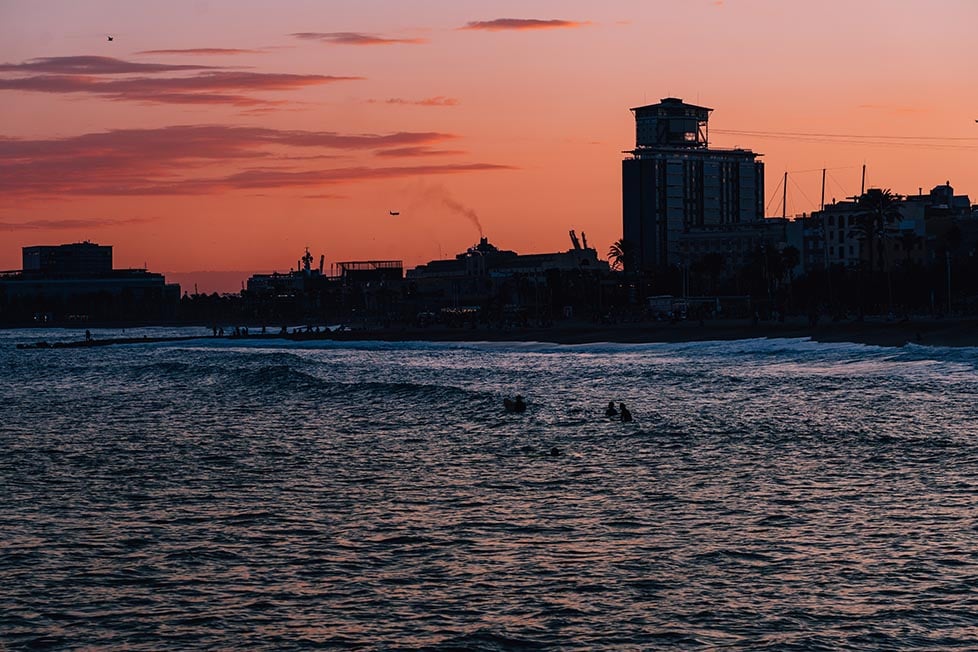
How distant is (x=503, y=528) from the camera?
24.3 meters

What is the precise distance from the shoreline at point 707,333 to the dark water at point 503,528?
165 feet

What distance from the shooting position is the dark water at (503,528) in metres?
17.6

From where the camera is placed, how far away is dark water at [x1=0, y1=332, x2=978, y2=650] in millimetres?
17641

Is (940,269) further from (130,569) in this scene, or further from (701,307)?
(130,569)

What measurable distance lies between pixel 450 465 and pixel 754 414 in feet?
53.5

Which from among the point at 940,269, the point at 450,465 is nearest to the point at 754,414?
the point at 450,465

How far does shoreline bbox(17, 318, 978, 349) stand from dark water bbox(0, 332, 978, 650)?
50.2 metres

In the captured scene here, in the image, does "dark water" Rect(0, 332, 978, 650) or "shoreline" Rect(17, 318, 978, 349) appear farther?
"shoreline" Rect(17, 318, 978, 349)

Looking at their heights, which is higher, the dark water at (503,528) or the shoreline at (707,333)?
the shoreline at (707,333)

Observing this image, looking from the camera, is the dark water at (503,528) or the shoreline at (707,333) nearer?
the dark water at (503,528)

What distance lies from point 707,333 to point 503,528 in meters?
112

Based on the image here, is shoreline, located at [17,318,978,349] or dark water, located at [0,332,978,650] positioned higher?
shoreline, located at [17,318,978,349]

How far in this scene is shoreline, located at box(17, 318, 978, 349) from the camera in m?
100

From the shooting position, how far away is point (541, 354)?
11819cm
